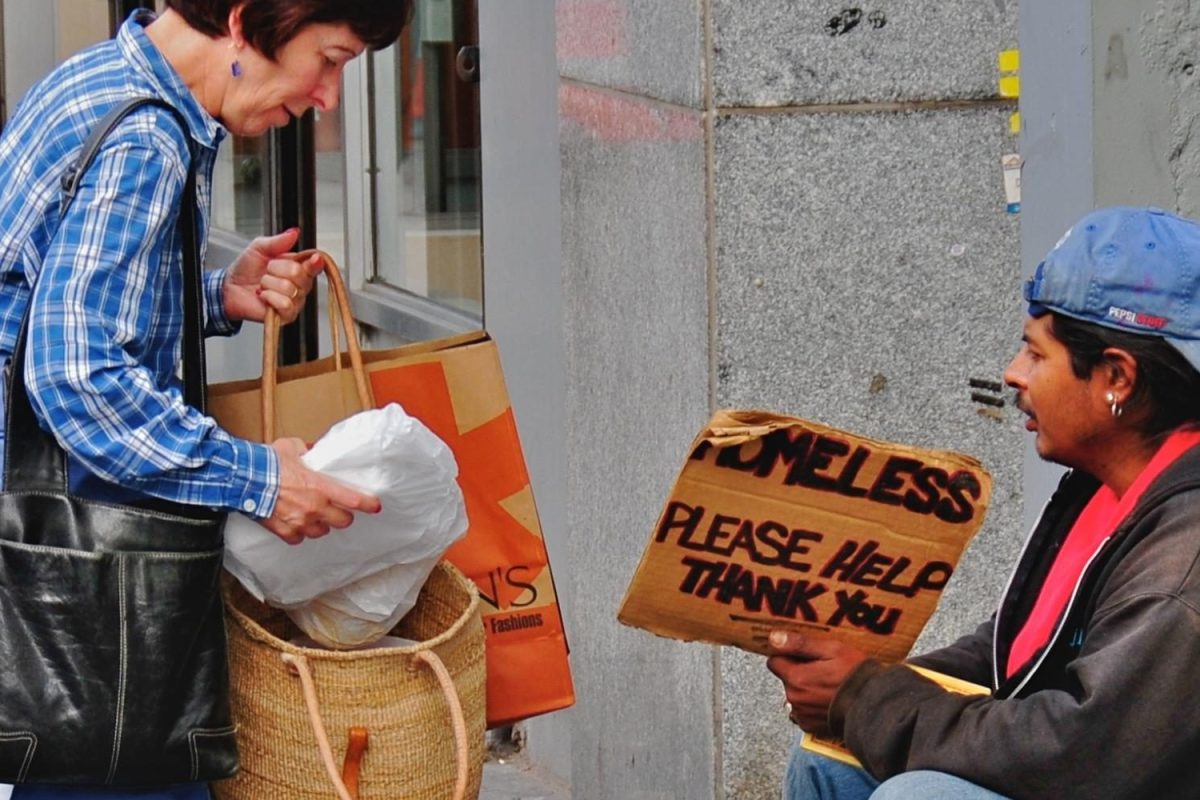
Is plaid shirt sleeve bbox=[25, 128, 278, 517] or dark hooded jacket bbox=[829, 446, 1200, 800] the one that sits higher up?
plaid shirt sleeve bbox=[25, 128, 278, 517]

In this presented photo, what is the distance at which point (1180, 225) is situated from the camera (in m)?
2.50

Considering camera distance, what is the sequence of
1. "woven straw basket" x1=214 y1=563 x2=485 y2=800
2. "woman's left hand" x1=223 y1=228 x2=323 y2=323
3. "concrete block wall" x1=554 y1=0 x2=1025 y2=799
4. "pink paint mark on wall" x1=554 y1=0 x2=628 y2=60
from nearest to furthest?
1. "woven straw basket" x1=214 y1=563 x2=485 y2=800
2. "woman's left hand" x1=223 y1=228 x2=323 y2=323
3. "concrete block wall" x1=554 y1=0 x2=1025 y2=799
4. "pink paint mark on wall" x1=554 y1=0 x2=628 y2=60

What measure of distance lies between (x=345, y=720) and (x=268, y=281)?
0.68 m

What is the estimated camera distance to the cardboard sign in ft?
8.25

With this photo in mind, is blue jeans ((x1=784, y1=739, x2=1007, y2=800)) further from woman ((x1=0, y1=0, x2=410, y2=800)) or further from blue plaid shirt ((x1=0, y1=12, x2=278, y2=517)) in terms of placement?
blue plaid shirt ((x1=0, y1=12, x2=278, y2=517))

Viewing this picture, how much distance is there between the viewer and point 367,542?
260cm

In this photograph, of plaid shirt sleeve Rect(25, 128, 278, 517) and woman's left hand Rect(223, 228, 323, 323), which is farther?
woman's left hand Rect(223, 228, 323, 323)

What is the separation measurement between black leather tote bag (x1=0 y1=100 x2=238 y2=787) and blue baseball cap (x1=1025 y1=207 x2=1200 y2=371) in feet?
3.82

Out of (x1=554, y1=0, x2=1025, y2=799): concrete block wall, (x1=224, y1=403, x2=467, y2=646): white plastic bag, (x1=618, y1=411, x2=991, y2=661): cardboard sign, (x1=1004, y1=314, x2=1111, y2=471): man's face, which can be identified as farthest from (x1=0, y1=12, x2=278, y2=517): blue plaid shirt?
(x1=554, y1=0, x2=1025, y2=799): concrete block wall

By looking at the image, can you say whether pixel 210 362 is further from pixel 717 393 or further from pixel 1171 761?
pixel 1171 761

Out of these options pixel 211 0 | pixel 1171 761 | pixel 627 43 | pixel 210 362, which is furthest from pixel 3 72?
pixel 1171 761

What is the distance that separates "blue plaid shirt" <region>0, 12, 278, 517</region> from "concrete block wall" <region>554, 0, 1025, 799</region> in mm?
1409

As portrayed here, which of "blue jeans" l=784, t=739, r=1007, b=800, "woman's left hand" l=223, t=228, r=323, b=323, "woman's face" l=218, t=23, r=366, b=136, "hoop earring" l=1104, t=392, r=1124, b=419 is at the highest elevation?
"woman's face" l=218, t=23, r=366, b=136

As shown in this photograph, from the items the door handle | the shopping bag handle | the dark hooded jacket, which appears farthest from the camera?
the door handle
